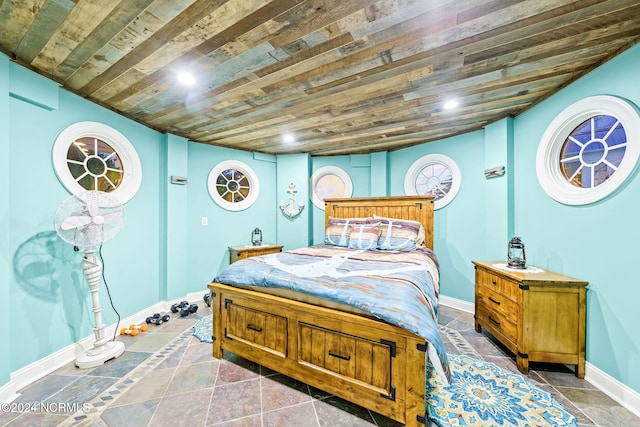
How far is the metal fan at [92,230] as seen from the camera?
1.83 m

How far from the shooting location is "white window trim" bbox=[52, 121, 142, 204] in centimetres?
208

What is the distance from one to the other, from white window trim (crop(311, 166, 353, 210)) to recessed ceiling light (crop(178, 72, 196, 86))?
2615mm

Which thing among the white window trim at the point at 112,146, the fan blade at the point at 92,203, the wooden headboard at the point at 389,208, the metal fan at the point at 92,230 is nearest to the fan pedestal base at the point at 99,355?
the metal fan at the point at 92,230

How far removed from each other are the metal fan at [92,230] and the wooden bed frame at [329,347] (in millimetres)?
985

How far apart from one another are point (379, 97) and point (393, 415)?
253 centimetres

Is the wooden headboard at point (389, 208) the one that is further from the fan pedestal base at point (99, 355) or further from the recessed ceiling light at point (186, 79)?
the fan pedestal base at point (99, 355)

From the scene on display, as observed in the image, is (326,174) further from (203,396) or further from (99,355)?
(99,355)

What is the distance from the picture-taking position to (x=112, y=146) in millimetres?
2598

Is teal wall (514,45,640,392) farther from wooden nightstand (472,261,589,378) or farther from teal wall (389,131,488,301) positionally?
teal wall (389,131,488,301)

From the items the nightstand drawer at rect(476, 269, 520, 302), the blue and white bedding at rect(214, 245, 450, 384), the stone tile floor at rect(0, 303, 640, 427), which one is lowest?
the stone tile floor at rect(0, 303, 640, 427)

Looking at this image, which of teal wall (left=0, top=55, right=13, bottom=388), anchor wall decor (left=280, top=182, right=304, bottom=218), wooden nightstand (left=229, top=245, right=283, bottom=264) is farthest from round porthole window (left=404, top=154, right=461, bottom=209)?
teal wall (left=0, top=55, right=13, bottom=388)

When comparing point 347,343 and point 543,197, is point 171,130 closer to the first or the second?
point 347,343

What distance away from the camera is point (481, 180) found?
314 cm

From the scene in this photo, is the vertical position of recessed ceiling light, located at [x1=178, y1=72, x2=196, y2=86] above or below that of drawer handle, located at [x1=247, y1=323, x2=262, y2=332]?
above
